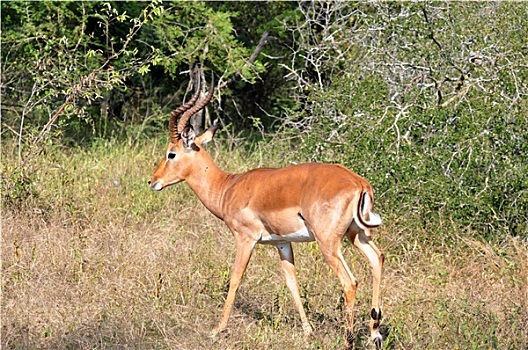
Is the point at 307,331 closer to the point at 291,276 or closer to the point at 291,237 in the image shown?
the point at 291,276

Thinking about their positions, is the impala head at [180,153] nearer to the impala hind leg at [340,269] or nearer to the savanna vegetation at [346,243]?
the savanna vegetation at [346,243]

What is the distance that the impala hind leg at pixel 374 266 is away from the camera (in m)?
5.20

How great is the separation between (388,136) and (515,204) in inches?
47.2

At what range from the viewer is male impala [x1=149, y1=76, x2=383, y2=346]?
5.22m

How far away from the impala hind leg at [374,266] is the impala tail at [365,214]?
0.36m

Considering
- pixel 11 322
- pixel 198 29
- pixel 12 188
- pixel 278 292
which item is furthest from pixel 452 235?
pixel 198 29

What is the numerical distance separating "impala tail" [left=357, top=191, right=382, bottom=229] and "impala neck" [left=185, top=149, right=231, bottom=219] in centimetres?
139

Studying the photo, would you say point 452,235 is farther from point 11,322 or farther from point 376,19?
point 11,322

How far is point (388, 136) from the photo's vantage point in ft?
24.0

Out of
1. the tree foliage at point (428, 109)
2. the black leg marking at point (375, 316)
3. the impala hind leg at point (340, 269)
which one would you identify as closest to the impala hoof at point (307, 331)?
the impala hind leg at point (340, 269)

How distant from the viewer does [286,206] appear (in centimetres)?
555

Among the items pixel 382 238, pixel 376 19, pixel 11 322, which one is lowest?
pixel 382 238

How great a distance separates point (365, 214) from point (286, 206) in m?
0.59

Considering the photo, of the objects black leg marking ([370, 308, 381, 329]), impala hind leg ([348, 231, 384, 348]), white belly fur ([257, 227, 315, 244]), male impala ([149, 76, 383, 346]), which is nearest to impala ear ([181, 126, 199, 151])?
male impala ([149, 76, 383, 346])
